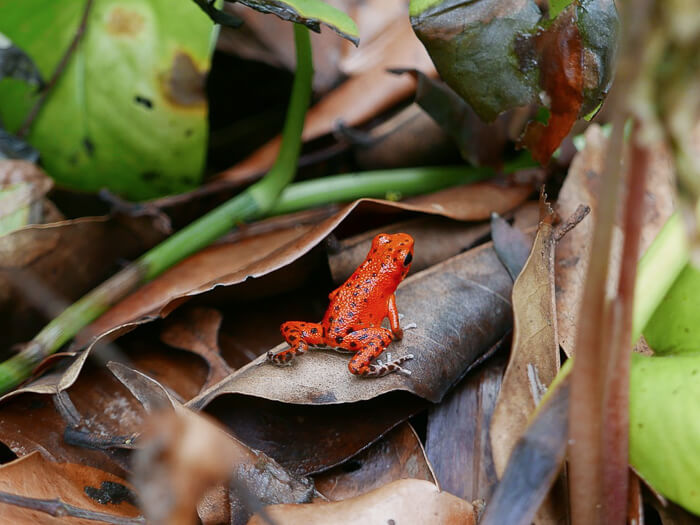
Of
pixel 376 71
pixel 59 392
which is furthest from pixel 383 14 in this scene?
pixel 59 392

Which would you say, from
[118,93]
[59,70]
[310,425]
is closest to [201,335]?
[310,425]

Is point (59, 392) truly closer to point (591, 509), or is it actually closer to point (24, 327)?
point (24, 327)

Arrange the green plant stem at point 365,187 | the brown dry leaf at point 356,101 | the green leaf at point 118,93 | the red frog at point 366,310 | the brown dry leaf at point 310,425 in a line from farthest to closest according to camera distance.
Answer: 1. the brown dry leaf at point 356,101
2. the green plant stem at point 365,187
3. the green leaf at point 118,93
4. the red frog at point 366,310
5. the brown dry leaf at point 310,425

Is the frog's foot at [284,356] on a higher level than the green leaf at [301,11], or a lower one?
lower

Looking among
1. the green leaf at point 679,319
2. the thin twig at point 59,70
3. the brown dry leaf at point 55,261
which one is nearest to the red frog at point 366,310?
the green leaf at point 679,319

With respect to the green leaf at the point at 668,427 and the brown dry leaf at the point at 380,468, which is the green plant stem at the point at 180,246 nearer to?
the brown dry leaf at the point at 380,468

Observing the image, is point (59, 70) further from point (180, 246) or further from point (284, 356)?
point (284, 356)
